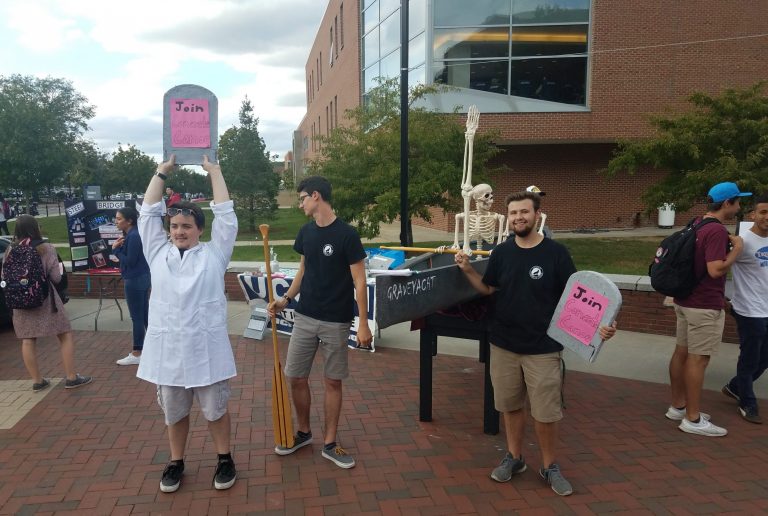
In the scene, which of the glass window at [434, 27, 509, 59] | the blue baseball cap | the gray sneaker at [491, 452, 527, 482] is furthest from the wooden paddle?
the glass window at [434, 27, 509, 59]

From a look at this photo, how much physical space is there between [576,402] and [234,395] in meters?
3.15

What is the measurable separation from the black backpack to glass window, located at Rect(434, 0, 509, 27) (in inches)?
639

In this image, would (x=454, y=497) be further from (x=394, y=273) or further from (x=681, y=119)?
(x=681, y=119)

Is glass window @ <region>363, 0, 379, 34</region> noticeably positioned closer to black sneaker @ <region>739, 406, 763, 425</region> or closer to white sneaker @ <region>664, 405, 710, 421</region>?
white sneaker @ <region>664, 405, 710, 421</region>

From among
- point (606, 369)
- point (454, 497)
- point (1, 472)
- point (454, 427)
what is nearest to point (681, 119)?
point (606, 369)

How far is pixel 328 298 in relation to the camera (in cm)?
374

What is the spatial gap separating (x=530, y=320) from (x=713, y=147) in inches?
329

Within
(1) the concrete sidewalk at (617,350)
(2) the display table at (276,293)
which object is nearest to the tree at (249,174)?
(1) the concrete sidewalk at (617,350)

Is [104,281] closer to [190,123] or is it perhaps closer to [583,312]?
[190,123]

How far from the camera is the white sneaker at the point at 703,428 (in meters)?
4.33

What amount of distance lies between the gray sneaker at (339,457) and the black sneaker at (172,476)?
0.96 metres

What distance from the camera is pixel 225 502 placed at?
11.3ft

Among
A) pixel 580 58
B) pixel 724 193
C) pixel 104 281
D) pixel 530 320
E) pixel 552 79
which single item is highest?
pixel 580 58

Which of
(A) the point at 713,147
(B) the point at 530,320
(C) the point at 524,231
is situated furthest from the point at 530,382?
(A) the point at 713,147
